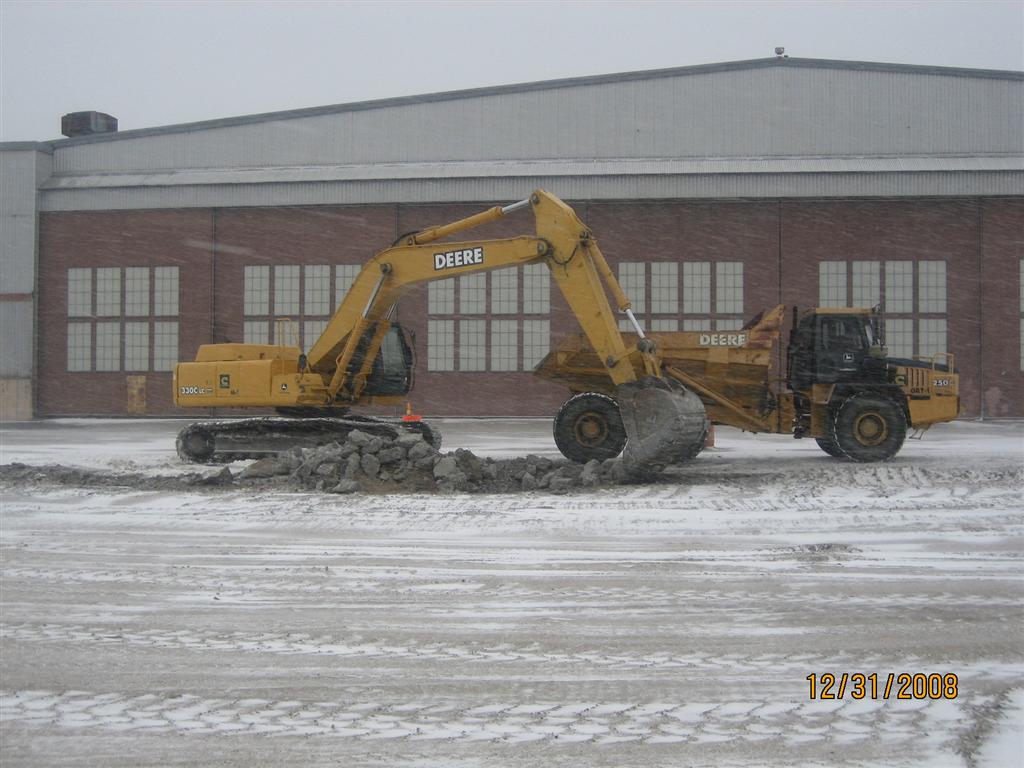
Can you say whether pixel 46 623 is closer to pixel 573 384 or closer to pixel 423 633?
pixel 423 633

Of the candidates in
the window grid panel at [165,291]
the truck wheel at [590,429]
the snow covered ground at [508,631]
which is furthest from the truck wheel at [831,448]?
the window grid panel at [165,291]

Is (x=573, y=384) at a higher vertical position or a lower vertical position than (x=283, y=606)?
higher

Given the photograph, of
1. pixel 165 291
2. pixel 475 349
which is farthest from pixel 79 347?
pixel 475 349

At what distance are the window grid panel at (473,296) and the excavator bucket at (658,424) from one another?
15.9m

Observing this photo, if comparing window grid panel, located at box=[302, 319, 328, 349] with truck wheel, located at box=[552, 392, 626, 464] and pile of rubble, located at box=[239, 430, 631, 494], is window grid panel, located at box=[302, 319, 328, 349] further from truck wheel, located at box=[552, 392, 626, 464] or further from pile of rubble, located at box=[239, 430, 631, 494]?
pile of rubble, located at box=[239, 430, 631, 494]

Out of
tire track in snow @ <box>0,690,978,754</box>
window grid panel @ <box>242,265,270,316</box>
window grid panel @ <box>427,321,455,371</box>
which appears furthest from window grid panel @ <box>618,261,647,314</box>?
tire track in snow @ <box>0,690,978,754</box>

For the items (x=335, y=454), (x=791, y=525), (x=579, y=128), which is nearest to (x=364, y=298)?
(x=335, y=454)

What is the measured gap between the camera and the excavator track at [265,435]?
15.2 meters

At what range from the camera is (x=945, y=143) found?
2755 centimetres

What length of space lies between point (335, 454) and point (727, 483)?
532 cm

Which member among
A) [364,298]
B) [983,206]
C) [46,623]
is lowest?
[46,623]

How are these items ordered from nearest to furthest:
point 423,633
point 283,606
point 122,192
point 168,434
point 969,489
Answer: point 423,633 < point 283,606 < point 969,489 < point 168,434 < point 122,192

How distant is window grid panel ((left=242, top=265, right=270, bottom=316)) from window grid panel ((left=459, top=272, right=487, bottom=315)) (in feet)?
20.5

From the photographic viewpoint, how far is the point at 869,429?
14875 mm
